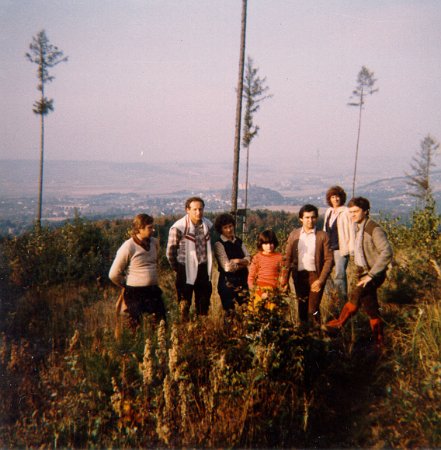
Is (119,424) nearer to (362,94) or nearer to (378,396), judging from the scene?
(378,396)

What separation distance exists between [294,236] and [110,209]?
404 inches

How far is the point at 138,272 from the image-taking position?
4598 mm

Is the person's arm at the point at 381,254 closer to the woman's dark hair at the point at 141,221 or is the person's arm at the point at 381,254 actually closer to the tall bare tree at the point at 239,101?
the woman's dark hair at the point at 141,221

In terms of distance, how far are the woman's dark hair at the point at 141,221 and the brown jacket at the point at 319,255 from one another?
162 centimetres

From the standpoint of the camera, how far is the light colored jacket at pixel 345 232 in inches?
230

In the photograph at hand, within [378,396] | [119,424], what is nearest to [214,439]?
[119,424]

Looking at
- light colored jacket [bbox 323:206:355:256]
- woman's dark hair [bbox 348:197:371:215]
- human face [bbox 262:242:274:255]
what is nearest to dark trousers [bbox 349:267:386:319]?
woman's dark hair [bbox 348:197:371:215]

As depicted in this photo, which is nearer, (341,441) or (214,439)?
(214,439)

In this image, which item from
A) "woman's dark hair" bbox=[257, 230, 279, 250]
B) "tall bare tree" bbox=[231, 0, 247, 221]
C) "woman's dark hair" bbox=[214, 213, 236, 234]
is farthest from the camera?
"tall bare tree" bbox=[231, 0, 247, 221]

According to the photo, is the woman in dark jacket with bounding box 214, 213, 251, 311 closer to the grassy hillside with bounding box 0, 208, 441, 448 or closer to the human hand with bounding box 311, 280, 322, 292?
the grassy hillside with bounding box 0, 208, 441, 448

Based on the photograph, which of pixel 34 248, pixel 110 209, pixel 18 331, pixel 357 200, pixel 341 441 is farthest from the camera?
pixel 110 209

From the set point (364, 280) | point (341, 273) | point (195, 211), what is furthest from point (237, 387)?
point (341, 273)

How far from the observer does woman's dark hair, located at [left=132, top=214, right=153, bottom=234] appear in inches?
180

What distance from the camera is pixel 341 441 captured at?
3385 mm
